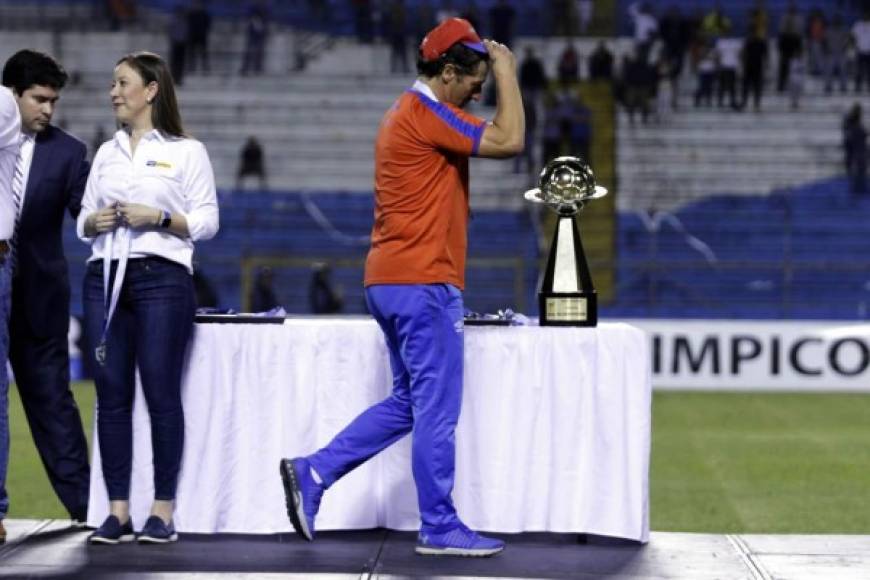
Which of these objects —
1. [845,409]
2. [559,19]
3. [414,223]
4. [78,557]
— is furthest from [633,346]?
[559,19]

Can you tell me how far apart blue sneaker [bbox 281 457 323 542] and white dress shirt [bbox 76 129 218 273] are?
0.76 m

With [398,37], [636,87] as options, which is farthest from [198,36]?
[636,87]

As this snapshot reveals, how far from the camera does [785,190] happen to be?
24516 mm

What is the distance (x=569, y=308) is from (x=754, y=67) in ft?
66.4

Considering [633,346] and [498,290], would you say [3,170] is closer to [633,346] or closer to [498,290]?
[633,346]

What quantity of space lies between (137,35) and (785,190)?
9922mm

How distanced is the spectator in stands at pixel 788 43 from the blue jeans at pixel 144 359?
68.8 feet

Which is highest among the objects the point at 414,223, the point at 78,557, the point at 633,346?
the point at 414,223

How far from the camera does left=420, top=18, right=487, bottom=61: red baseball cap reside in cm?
546

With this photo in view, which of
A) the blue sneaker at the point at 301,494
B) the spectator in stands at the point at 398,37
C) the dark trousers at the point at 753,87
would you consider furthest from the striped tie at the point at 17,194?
the dark trousers at the point at 753,87

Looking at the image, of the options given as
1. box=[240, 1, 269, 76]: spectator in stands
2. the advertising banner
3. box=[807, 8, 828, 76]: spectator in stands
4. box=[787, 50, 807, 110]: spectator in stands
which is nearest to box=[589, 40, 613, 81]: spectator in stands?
box=[787, 50, 807, 110]: spectator in stands

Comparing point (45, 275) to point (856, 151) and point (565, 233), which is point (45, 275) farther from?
point (856, 151)

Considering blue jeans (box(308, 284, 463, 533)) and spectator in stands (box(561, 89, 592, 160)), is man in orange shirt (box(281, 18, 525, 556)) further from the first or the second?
spectator in stands (box(561, 89, 592, 160))

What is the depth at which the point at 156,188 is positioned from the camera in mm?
5723
